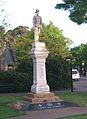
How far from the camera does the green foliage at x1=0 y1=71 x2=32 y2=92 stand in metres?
31.7

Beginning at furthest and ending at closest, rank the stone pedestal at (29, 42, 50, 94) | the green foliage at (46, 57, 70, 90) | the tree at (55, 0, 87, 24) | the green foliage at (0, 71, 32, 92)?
the green foliage at (46, 57, 70, 90), the green foliage at (0, 71, 32, 92), the tree at (55, 0, 87, 24), the stone pedestal at (29, 42, 50, 94)

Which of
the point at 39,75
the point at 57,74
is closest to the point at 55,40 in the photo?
the point at 57,74

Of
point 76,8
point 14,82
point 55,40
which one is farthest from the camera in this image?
point 55,40

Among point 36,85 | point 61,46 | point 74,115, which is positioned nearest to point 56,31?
point 61,46

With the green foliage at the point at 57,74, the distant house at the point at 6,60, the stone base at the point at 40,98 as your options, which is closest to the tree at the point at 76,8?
the stone base at the point at 40,98

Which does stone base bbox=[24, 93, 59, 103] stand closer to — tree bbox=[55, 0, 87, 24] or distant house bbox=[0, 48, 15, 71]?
tree bbox=[55, 0, 87, 24]

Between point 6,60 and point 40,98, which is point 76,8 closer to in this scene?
point 40,98

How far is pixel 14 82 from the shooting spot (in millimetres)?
31922

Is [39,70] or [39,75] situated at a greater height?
[39,70]

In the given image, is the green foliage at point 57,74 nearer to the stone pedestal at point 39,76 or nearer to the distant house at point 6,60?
the stone pedestal at point 39,76

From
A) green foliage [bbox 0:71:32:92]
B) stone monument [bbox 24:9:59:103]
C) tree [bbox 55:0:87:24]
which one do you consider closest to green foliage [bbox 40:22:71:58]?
green foliage [bbox 0:71:32:92]

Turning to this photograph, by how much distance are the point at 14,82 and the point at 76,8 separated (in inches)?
396

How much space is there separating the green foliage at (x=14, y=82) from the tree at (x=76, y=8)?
8.36 metres

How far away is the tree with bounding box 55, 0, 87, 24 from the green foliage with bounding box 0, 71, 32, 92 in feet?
27.4
